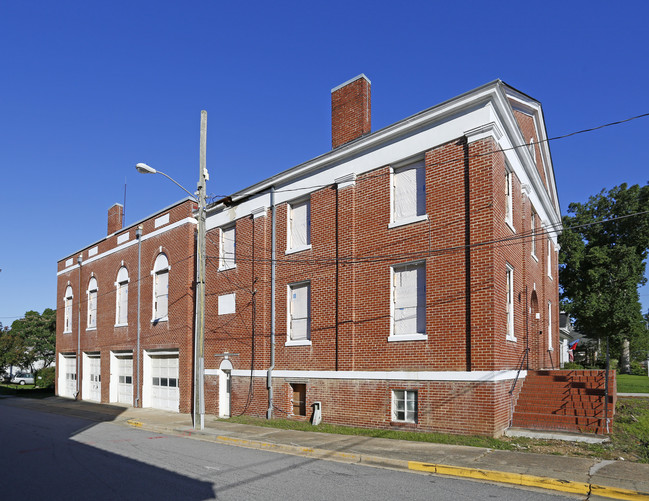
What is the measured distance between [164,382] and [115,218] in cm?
1336

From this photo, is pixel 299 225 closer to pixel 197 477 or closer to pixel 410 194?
pixel 410 194

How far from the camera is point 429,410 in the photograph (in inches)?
542

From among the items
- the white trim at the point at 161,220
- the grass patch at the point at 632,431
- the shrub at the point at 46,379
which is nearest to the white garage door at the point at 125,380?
the white trim at the point at 161,220

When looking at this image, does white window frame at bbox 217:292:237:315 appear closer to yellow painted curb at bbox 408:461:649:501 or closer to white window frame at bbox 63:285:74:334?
yellow painted curb at bbox 408:461:649:501

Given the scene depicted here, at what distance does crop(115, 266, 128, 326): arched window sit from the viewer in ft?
93.1

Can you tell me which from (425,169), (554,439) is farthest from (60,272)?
(554,439)

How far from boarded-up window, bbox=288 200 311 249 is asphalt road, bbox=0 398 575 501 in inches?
289

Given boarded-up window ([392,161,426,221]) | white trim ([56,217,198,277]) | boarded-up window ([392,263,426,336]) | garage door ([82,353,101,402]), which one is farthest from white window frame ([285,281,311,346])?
garage door ([82,353,101,402])

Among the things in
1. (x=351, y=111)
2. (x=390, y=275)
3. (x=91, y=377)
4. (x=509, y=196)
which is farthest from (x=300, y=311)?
(x=91, y=377)

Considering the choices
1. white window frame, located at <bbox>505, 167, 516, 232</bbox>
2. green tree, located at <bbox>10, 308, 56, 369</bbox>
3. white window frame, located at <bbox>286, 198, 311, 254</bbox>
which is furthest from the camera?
green tree, located at <bbox>10, 308, 56, 369</bbox>

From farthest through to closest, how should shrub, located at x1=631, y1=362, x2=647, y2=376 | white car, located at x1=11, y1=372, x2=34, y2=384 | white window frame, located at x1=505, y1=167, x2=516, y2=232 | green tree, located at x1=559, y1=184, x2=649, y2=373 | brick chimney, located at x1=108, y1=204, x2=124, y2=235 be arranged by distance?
white car, located at x1=11, y1=372, x2=34, y2=384, shrub, located at x1=631, y1=362, x2=647, y2=376, green tree, located at x1=559, y1=184, x2=649, y2=373, brick chimney, located at x1=108, y1=204, x2=124, y2=235, white window frame, located at x1=505, y1=167, x2=516, y2=232

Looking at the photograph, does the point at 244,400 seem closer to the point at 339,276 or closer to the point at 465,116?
the point at 339,276

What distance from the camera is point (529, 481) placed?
29.2 ft

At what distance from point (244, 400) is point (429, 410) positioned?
8.04 meters
